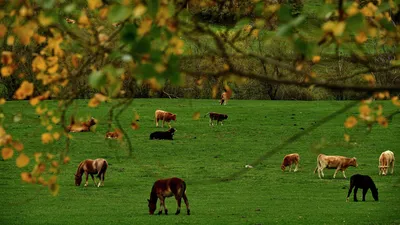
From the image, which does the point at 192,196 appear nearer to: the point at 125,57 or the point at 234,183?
the point at 234,183

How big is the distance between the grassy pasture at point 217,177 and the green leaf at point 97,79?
257 centimetres

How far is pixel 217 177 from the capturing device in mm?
32250

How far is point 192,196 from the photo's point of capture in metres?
27.8

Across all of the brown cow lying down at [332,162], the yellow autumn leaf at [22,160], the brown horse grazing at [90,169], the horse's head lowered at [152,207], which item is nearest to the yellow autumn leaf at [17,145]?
the yellow autumn leaf at [22,160]

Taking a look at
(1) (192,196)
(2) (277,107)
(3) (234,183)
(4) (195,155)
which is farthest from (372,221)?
(2) (277,107)

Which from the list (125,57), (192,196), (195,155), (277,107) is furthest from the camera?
(277,107)

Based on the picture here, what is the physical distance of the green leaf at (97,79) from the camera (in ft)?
14.5

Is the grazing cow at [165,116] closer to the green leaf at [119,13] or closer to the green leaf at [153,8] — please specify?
the green leaf at [153,8]

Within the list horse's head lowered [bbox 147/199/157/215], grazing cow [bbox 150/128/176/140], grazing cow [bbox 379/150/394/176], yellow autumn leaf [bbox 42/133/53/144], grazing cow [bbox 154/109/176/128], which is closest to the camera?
yellow autumn leaf [bbox 42/133/53/144]

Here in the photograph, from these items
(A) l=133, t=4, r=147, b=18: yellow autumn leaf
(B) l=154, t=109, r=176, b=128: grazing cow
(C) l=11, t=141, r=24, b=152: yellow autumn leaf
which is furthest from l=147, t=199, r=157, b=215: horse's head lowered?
(B) l=154, t=109, r=176, b=128: grazing cow

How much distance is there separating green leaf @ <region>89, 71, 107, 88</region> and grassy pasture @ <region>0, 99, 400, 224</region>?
2567 millimetres

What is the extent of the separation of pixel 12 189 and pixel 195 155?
1153 cm

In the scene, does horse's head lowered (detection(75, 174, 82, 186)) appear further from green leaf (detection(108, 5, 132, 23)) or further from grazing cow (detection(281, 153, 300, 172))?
green leaf (detection(108, 5, 132, 23))

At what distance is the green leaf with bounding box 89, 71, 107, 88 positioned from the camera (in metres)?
4.41
